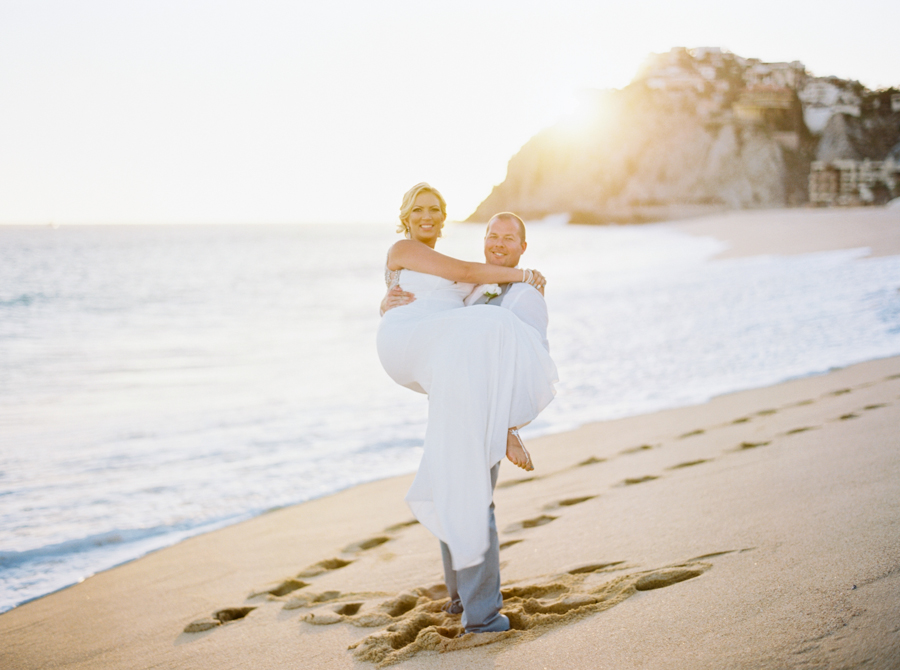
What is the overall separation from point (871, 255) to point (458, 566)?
19.1m

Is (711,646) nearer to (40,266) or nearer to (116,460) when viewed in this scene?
(116,460)

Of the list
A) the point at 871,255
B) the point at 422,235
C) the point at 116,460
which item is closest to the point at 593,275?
the point at 871,255

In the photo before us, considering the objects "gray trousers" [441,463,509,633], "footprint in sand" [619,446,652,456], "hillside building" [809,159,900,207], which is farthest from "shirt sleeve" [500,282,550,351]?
"hillside building" [809,159,900,207]

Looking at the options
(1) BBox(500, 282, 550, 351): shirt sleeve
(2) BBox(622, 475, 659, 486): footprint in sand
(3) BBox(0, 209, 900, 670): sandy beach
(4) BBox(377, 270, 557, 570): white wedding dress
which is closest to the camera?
(3) BBox(0, 209, 900, 670): sandy beach

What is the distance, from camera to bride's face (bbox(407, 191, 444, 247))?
117 inches

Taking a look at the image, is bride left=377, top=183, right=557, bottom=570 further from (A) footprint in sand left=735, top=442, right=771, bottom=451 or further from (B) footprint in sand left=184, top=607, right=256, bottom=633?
(A) footprint in sand left=735, top=442, right=771, bottom=451

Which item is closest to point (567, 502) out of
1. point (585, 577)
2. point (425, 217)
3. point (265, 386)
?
point (585, 577)

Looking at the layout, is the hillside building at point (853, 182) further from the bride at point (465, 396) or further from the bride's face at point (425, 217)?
the bride at point (465, 396)

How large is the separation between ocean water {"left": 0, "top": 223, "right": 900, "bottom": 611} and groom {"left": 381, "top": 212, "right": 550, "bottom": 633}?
248 cm

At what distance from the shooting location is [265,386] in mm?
8602

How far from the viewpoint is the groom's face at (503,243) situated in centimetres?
287

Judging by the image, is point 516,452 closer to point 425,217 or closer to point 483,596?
point 483,596

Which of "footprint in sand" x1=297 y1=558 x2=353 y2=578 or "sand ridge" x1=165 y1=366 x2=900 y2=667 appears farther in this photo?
"footprint in sand" x1=297 y1=558 x2=353 y2=578

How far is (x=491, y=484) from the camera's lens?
2529mm
